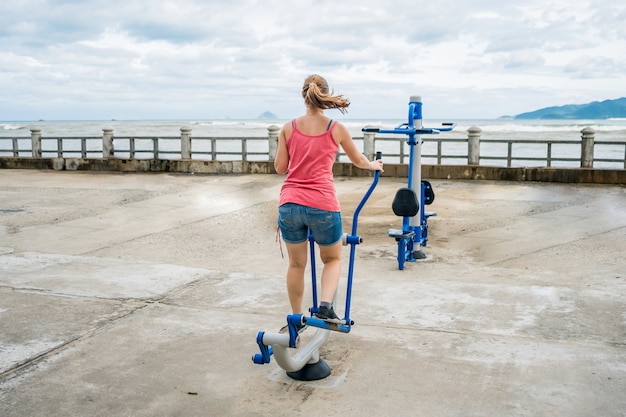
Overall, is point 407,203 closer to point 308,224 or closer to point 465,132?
point 308,224

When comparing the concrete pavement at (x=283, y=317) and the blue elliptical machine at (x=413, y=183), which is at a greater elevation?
the blue elliptical machine at (x=413, y=183)

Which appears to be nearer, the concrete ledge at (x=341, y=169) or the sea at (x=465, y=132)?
the concrete ledge at (x=341, y=169)

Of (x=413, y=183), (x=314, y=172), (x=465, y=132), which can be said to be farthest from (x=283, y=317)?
(x=465, y=132)

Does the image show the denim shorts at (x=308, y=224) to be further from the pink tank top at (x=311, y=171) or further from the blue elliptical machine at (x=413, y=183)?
the blue elliptical machine at (x=413, y=183)

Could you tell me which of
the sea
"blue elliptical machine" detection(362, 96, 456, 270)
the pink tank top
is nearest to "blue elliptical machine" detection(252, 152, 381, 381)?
the pink tank top

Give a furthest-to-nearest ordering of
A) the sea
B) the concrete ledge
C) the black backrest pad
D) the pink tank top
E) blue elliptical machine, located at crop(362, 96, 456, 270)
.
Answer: the sea
the concrete ledge
blue elliptical machine, located at crop(362, 96, 456, 270)
the black backrest pad
the pink tank top

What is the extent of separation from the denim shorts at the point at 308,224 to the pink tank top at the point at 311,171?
35mm

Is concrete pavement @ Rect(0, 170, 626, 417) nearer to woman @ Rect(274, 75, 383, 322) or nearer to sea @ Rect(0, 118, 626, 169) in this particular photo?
woman @ Rect(274, 75, 383, 322)

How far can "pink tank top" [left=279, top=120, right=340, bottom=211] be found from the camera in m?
3.77

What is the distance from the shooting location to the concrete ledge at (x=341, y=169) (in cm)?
1570

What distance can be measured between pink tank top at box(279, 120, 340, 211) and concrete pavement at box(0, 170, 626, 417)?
3.67 feet

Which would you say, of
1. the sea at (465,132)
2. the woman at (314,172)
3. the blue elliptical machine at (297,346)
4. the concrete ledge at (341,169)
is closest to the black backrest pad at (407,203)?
the blue elliptical machine at (297,346)

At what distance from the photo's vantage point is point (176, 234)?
9.04 m

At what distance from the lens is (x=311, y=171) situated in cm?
380
